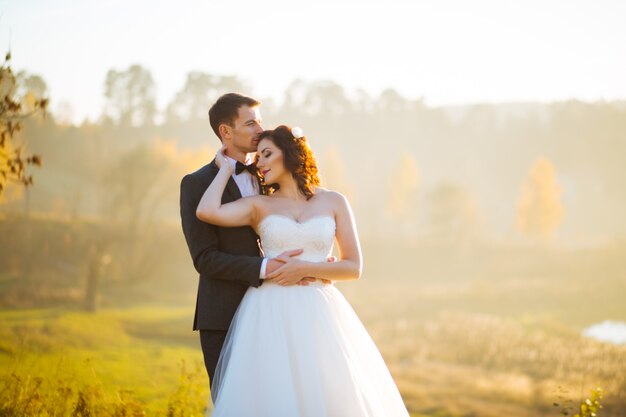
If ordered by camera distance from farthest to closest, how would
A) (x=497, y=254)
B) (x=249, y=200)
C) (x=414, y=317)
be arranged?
(x=497, y=254) → (x=414, y=317) → (x=249, y=200)

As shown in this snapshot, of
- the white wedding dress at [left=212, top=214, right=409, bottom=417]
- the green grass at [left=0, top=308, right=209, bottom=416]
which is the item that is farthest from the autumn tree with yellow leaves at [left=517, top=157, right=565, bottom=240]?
the white wedding dress at [left=212, top=214, right=409, bottom=417]

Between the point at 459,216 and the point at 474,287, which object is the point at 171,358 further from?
the point at 459,216

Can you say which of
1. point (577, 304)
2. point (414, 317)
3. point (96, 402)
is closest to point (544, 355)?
point (414, 317)

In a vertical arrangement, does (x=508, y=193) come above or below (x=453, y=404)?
above

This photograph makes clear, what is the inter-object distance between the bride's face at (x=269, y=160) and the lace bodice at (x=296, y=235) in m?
0.29

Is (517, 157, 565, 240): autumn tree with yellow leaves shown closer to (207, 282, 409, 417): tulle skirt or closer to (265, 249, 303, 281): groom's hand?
(207, 282, 409, 417): tulle skirt

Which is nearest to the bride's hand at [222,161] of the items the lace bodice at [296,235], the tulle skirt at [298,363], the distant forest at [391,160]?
the lace bodice at [296,235]

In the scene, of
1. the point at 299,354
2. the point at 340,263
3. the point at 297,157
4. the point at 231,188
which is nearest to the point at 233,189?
the point at 231,188

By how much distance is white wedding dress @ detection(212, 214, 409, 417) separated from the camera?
4340 mm

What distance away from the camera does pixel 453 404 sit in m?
16.5

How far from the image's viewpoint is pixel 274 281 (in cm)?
463

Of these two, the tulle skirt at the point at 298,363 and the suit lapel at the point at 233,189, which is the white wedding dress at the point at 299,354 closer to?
the tulle skirt at the point at 298,363

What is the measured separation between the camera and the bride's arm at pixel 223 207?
4523mm

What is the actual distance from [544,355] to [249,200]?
2018 centimetres
